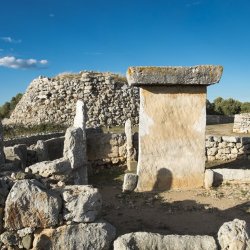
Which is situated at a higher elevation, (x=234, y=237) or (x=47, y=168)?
(x=47, y=168)

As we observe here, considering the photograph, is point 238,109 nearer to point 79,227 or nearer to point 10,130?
point 10,130

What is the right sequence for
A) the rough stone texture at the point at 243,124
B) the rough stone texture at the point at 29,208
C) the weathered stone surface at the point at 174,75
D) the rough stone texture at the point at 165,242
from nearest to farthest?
the rough stone texture at the point at 29,208 < the rough stone texture at the point at 165,242 < the weathered stone surface at the point at 174,75 < the rough stone texture at the point at 243,124

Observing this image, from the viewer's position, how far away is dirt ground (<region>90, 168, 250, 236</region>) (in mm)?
6578

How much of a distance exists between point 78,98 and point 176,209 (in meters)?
20.0

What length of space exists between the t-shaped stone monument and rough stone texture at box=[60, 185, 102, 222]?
463cm

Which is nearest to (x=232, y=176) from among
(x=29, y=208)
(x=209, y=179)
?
(x=209, y=179)

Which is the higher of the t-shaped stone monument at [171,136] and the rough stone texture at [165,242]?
the t-shaped stone monument at [171,136]

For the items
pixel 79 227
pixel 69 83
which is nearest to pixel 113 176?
pixel 79 227

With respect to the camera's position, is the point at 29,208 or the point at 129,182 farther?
the point at 129,182

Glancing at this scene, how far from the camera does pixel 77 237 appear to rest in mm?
4410

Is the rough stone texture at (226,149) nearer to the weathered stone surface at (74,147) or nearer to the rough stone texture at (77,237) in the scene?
the weathered stone surface at (74,147)

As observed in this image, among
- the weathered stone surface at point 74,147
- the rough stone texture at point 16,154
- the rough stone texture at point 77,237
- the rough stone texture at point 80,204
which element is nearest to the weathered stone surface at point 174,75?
the weathered stone surface at point 74,147

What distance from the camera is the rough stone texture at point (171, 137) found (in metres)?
9.24

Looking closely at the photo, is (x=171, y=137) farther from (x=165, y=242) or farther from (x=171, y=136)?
(x=165, y=242)
